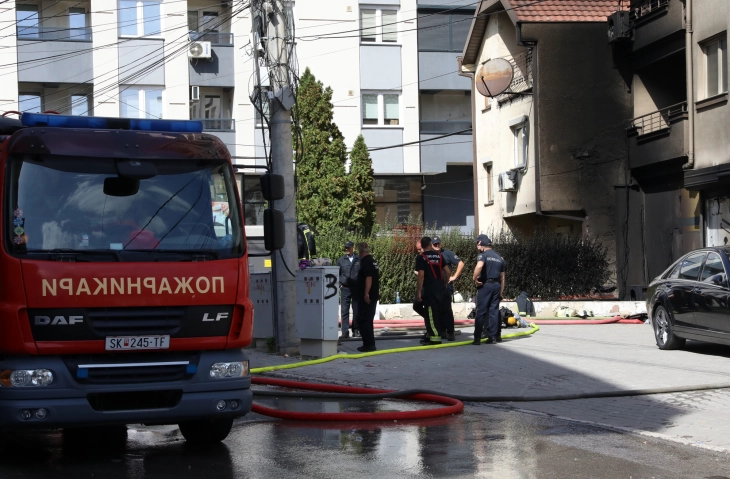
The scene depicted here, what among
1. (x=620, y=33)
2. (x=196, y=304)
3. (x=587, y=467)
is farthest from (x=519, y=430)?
(x=620, y=33)

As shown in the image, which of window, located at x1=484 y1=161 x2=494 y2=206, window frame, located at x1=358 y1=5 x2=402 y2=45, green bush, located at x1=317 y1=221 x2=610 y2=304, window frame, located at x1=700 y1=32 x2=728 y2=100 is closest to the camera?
window frame, located at x1=700 y1=32 x2=728 y2=100

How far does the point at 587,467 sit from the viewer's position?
23.4 feet

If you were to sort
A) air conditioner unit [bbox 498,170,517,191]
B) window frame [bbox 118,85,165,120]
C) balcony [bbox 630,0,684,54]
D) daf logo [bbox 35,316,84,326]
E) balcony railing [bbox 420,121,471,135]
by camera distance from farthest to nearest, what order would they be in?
balcony railing [bbox 420,121,471,135] < window frame [bbox 118,85,165,120] < air conditioner unit [bbox 498,170,517,191] < balcony [bbox 630,0,684,54] < daf logo [bbox 35,316,84,326]

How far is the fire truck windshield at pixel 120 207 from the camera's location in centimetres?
746

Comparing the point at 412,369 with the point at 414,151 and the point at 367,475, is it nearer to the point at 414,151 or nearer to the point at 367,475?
the point at 367,475

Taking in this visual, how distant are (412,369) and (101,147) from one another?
262 inches

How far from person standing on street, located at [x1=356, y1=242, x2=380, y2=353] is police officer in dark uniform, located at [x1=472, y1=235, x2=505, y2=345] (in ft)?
5.59

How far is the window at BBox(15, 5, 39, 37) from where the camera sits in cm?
3481

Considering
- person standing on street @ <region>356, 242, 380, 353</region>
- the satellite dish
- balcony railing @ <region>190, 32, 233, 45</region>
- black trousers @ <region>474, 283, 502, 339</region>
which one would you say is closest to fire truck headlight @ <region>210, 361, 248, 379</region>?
person standing on street @ <region>356, 242, 380, 353</region>

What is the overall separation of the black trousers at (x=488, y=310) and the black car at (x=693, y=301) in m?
2.45

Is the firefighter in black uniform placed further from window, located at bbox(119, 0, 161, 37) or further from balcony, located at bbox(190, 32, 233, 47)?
window, located at bbox(119, 0, 161, 37)

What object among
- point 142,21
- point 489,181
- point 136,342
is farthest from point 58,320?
point 142,21

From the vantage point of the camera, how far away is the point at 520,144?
101 ft

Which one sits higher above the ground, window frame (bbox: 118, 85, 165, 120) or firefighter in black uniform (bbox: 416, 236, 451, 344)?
window frame (bbox: 118, 85, 165, 120)
